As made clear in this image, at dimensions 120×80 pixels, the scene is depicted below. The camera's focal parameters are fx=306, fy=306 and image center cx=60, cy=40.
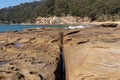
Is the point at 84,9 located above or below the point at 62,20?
above

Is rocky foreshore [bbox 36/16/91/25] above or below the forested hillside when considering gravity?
below

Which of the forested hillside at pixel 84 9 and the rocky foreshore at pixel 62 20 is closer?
the forested hillside at pixel 84 9

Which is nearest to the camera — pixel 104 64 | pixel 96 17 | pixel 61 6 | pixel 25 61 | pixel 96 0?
pixel 104 64

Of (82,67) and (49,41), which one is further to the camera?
(49,41)

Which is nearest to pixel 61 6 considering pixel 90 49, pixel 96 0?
pixel 96 0

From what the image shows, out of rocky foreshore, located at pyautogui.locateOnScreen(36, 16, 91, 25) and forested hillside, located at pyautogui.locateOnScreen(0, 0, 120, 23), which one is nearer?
forested hillside, located at pyautogui.locateOnScreen(0, 0, 120, 23)

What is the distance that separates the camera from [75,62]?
1130cm

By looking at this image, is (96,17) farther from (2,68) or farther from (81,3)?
(2,68)

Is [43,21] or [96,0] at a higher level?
[96,0]

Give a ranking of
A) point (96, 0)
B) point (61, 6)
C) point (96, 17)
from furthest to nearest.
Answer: point (61, 6) → point (96, 0) → point (96, 17)

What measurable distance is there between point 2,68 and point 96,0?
155 metres

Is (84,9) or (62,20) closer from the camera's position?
(84,9)

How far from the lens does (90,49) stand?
11250 millimetres

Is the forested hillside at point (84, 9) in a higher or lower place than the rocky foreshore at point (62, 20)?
higher
